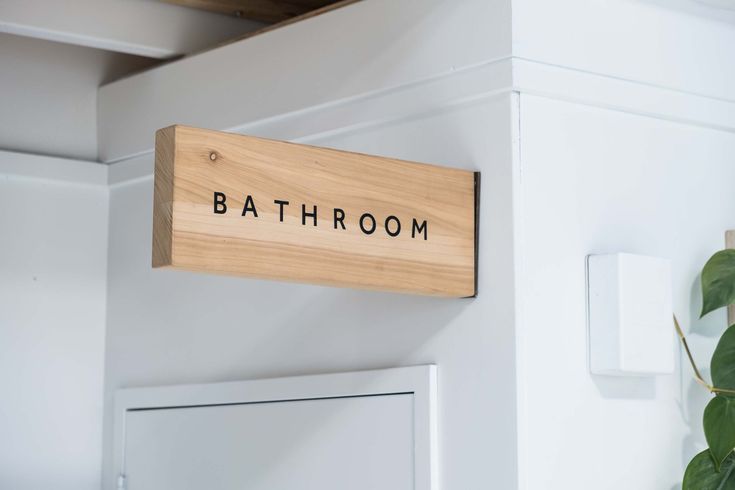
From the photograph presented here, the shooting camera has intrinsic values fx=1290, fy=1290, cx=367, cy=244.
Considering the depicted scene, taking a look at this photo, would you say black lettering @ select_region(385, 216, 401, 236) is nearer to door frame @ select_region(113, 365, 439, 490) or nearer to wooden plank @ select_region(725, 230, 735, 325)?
door frame @ select_region(113, 365, 439, 490)

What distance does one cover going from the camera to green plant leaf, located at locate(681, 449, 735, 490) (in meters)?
2.72

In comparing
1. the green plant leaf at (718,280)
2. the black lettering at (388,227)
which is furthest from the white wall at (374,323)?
the green plant leaf at (718,280)

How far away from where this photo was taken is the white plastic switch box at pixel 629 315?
2717 millimetres

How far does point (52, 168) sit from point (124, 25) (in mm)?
505

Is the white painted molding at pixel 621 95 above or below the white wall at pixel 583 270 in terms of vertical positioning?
above

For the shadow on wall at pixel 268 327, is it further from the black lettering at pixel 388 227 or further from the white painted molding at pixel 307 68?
the white painted molding at pixel 307 68

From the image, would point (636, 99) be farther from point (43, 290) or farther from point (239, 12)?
point (43, 290)

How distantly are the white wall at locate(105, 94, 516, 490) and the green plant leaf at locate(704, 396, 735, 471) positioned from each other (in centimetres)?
42

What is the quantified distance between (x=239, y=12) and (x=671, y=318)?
6.19ft

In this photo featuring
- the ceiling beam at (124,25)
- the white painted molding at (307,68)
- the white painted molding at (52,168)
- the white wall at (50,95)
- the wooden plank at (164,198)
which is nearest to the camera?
the wooden plank at (164,198)

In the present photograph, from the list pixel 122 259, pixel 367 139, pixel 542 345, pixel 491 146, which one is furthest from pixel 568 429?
pixel 122 259

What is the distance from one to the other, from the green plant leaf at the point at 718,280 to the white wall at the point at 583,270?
91 mm

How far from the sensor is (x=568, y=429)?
2730mm

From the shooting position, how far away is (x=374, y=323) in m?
3.06
